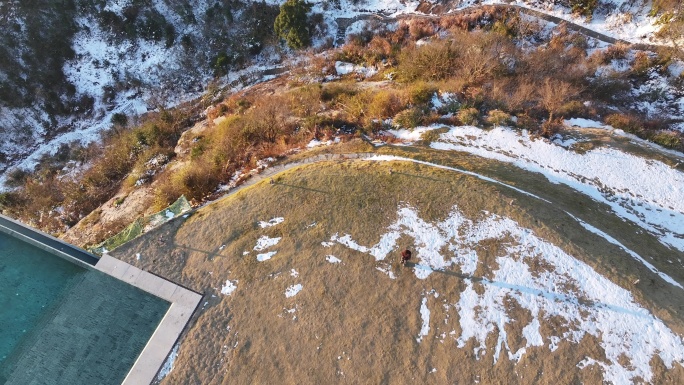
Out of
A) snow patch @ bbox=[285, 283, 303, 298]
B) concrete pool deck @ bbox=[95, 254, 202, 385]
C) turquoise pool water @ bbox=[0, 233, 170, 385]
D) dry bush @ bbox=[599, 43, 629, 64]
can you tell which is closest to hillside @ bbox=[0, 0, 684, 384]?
snow patch @ bbox=[285, 283, 303, 298]

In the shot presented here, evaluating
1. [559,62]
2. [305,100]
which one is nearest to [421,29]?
[559,62]

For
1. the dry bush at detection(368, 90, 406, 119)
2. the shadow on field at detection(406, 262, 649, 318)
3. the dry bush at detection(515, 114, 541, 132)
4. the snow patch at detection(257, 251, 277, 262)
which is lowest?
the shadow on field at detection(406, 262, 649, 318)

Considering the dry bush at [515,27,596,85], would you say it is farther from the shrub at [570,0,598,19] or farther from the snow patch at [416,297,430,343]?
the snow patch at [416,297,430,343]

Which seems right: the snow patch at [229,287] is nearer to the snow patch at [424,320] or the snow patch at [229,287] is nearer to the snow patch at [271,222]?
the snow patch at [271,222]

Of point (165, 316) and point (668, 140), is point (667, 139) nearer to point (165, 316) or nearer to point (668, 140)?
point (668, 140)

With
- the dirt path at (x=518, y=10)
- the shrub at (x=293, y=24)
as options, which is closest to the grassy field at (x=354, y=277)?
the shrub at (x=293, y=24)

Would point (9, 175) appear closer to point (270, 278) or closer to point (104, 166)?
point (104, 166)

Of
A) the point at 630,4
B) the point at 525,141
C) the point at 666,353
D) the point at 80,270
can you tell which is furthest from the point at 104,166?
the point at 630,4
